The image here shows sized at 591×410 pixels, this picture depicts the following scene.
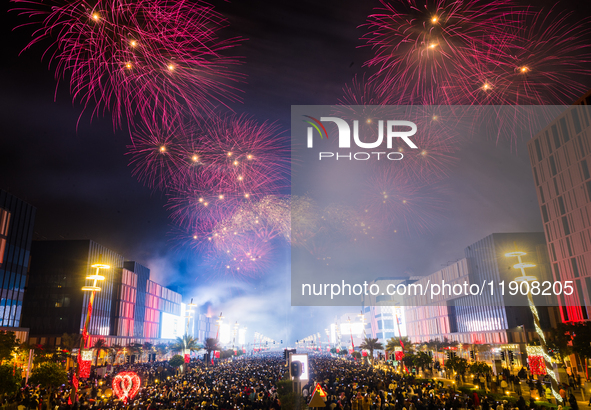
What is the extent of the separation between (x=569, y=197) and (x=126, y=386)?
55380 millimetres

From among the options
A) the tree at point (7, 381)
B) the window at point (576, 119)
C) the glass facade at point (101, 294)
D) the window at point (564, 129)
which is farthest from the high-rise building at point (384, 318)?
the tree at point (7, 381)

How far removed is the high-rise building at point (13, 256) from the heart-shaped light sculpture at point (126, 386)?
37021 mm

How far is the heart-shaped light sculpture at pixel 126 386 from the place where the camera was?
71.5ft

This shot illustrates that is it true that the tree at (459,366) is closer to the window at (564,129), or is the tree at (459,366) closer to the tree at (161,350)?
the window at (564,129)

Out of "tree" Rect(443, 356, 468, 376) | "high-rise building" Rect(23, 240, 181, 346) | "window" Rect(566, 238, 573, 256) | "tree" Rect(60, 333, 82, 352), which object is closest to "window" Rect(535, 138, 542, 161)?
"window" Rect(566, 238, 573, 256)

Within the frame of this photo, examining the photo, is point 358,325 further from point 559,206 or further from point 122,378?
point 122,378

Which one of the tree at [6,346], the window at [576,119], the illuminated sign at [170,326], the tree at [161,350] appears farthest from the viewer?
the illuminated sign at [170,326]

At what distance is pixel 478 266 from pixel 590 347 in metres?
46.5

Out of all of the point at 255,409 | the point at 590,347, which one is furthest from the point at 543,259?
the point at 255,409

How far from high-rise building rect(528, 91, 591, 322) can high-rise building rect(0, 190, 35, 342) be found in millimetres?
70602

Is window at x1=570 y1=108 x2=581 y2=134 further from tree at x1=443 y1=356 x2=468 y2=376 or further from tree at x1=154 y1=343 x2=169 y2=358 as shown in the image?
tree at x1=154 y1=343 x2=169 y2=358

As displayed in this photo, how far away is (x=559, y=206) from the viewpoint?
5531 centimetres

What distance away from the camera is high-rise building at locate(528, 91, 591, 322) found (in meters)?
49.6

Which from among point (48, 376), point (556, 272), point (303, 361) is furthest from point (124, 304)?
point (556, 272)
